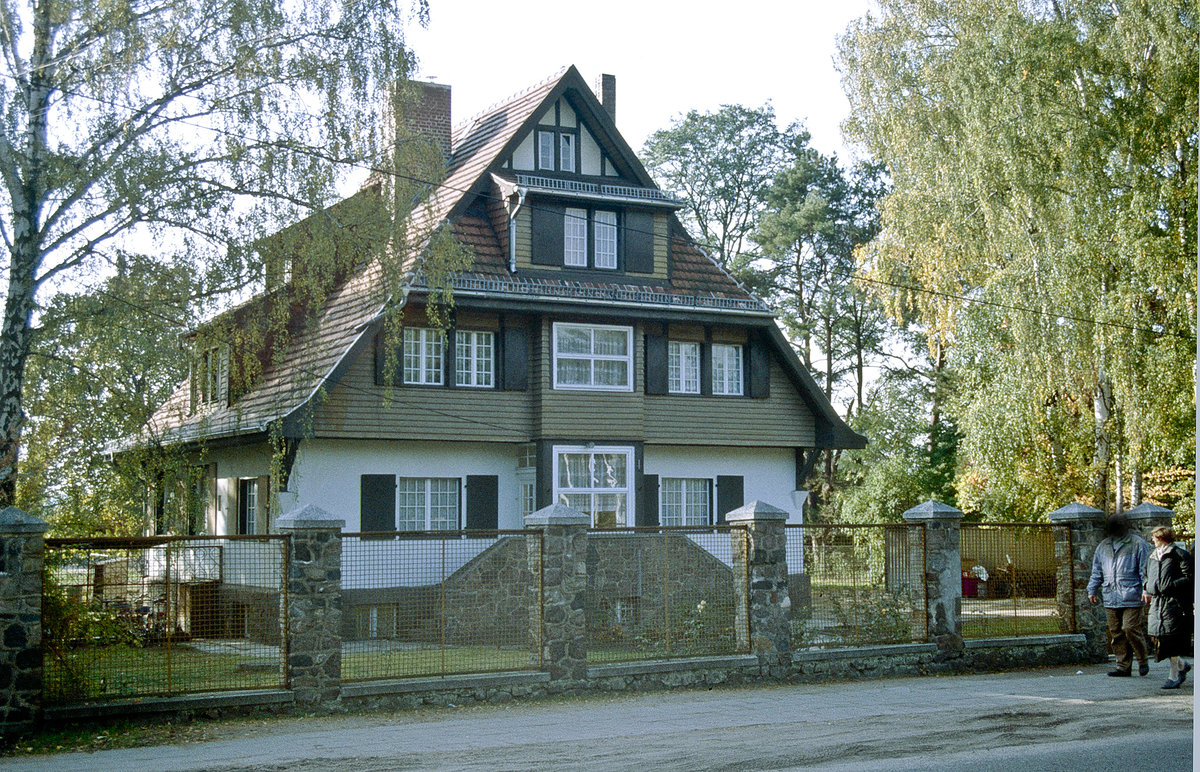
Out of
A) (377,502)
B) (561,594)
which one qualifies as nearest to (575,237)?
(377,502)

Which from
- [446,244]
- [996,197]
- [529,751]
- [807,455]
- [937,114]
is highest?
[937,114]

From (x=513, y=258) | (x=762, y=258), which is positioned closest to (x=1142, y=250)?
(x=513, y=258)

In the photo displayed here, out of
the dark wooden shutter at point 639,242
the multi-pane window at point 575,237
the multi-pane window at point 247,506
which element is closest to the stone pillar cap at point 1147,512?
the dark wooden shutter at point 639,242

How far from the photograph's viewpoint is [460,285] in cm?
2209

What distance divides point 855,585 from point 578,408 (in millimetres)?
9078

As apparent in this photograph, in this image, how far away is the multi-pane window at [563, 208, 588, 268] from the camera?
24312 mm

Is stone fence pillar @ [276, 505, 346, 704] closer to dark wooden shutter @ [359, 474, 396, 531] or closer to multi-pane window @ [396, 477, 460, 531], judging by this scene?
dark wooden shutter @ [359, 474, 396, 531]

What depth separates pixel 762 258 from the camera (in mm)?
46375

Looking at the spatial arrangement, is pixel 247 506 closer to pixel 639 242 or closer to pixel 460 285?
pixel 460 285

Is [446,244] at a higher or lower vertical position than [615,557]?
higher

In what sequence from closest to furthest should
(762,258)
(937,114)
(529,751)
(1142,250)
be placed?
(529,751)
(1142,250)
(937,114)
(762,258)

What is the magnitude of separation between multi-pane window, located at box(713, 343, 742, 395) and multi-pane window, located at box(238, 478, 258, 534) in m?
9.49

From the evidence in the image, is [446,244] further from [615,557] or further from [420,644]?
[420,644]

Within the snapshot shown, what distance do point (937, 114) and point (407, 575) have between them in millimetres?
17961
